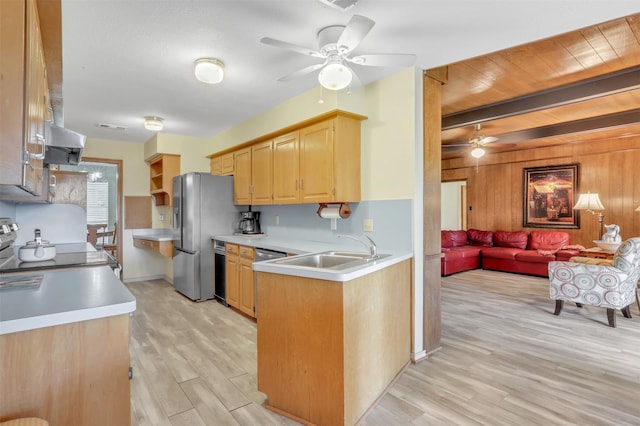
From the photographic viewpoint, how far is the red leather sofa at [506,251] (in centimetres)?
602

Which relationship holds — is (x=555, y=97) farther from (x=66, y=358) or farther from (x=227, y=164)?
(x=66, y=358)

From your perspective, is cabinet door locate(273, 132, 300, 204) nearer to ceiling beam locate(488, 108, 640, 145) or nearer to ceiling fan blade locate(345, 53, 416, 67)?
ceiling fan blade locate(345, 53, 416, 67)

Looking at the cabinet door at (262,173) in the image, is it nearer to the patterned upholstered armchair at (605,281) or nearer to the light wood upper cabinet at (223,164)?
the light wood upper cabinet at (223,164)

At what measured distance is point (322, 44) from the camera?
2225 millimetres

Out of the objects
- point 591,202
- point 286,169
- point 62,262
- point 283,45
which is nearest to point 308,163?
point 286,169

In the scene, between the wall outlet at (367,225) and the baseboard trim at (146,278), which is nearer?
the wall outlet at (367,225)

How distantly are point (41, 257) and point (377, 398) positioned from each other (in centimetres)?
272

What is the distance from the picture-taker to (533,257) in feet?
19.8

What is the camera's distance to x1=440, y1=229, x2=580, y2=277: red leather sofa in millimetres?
6016

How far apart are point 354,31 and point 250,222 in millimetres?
3297

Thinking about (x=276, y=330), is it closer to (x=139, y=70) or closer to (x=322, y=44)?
(x=322, y=44)

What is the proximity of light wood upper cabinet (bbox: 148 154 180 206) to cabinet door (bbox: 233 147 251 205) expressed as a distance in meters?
1.26

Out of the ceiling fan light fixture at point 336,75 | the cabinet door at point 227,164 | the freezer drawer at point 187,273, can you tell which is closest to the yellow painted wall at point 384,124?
the ceiling fan light fixture at point 336,75

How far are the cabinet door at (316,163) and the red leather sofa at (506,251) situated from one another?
11.2ft
